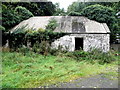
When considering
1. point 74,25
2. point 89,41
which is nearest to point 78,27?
point 74,25

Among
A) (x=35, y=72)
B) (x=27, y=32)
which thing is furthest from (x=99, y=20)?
(x=35, y=72)

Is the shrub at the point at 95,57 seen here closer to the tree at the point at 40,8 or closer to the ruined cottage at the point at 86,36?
the ruined cottage at the point at 86,36

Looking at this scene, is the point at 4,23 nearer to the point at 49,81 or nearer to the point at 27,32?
the point at 27,32

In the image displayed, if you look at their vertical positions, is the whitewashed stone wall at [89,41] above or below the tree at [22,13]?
below

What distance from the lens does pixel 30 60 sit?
7.77 metres

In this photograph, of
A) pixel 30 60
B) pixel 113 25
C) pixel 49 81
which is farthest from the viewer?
pixel 113 25

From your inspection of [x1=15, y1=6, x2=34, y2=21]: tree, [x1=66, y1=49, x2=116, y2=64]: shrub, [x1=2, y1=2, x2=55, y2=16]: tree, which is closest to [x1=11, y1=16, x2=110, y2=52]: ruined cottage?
[x1=66, y1=49, x2=116, y2=64]: shrub

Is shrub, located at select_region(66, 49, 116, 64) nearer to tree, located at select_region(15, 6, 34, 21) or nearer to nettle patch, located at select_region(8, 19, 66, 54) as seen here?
nettle patch, located at select_region(8, 19, 66, 54)

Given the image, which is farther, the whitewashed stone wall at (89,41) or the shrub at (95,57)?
Result: the whitewashed stone wall at (89,41)

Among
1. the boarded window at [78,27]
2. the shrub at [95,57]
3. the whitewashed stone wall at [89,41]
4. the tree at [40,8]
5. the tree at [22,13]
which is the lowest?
the shrub at [95,57]

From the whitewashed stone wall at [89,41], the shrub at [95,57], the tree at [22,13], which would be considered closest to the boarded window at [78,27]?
the whitewashed stone wall at [89,41]

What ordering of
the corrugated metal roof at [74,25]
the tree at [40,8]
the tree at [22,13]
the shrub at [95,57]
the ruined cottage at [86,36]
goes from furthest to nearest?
the tree at [40,8] < the tree at [22,13] < the corrugated metal roof at [74,25] < the ruined cottage at [86,36] < the shrub at [95,57]

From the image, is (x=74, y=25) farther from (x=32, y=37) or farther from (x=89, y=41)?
(x=32, y=37)

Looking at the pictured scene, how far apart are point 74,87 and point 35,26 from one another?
9648mm
